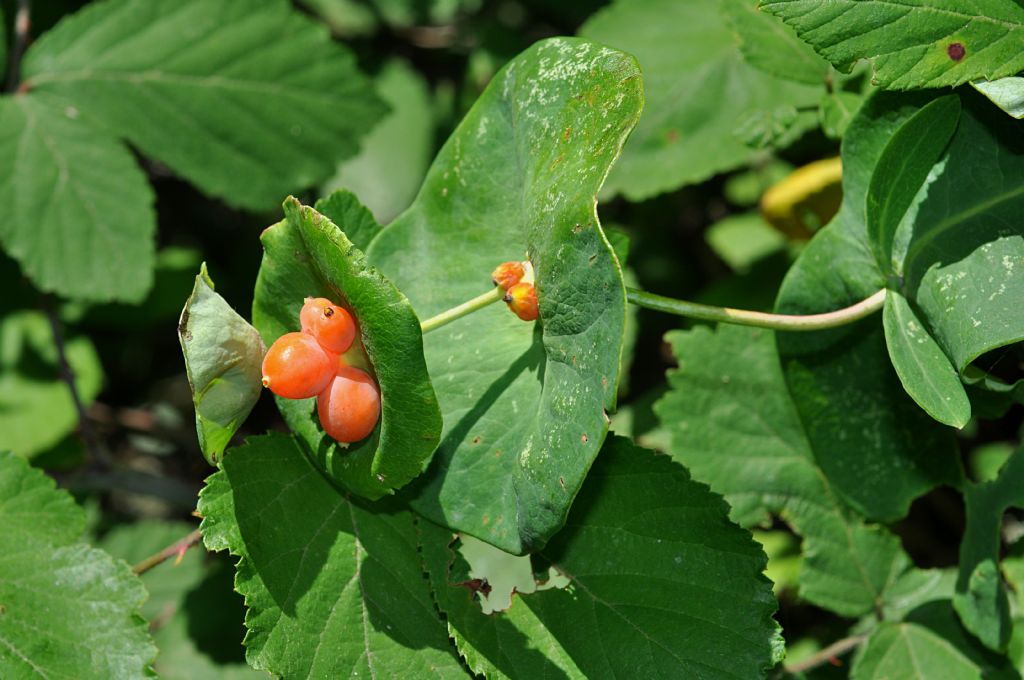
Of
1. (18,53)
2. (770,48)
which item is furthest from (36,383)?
(770,48)

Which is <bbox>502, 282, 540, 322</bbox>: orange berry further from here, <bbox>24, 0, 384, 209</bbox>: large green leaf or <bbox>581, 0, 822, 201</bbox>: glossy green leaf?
<bbox>24, 0, 384, 209</bbox>: large green leaf

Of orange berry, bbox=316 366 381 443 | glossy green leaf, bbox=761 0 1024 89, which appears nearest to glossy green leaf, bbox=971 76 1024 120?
glossy green leaf, bbox=761 0 1024 89

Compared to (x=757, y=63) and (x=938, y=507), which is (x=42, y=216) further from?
(x=938, y=507)

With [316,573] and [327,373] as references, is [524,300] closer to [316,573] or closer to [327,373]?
[327,373]

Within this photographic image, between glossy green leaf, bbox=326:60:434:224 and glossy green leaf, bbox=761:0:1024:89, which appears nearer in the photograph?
glossy green leaf, bbox=761:0:1024:89

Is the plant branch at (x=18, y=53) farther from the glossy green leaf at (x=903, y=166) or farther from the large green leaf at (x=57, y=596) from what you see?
the glossy green leaf at (x=903, y=166)

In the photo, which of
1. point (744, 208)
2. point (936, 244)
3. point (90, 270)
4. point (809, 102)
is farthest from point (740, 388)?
point (90, 270)
